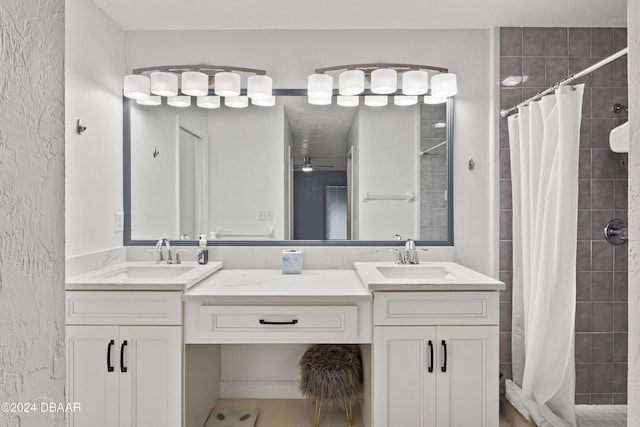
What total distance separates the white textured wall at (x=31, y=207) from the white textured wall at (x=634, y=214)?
0.68m

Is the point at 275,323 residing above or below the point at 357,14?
below

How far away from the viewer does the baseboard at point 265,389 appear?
2.45 m

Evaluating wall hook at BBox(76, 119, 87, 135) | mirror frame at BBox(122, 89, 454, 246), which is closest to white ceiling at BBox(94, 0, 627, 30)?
mirror frame at BBox(122, 89, 454, 246)

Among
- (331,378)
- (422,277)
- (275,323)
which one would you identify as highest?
(422,277)

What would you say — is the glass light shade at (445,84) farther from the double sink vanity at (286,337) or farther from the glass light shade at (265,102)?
the double sink vanity at (286,337)

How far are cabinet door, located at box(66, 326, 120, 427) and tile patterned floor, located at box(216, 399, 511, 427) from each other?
28.0 inches

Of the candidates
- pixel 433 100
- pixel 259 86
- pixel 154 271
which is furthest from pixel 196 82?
pixel 433 100

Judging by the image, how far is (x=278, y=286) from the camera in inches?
77.0

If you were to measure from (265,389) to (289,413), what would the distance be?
A: 0.24 m

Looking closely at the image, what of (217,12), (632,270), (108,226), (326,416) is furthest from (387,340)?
(217,12)

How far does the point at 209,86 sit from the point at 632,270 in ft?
7.57

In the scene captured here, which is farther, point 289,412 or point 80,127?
point 289,412

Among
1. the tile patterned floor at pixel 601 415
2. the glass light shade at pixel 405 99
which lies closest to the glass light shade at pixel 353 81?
the glass light shade at pixel 405 99

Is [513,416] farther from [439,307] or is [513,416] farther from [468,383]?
[439,307]
